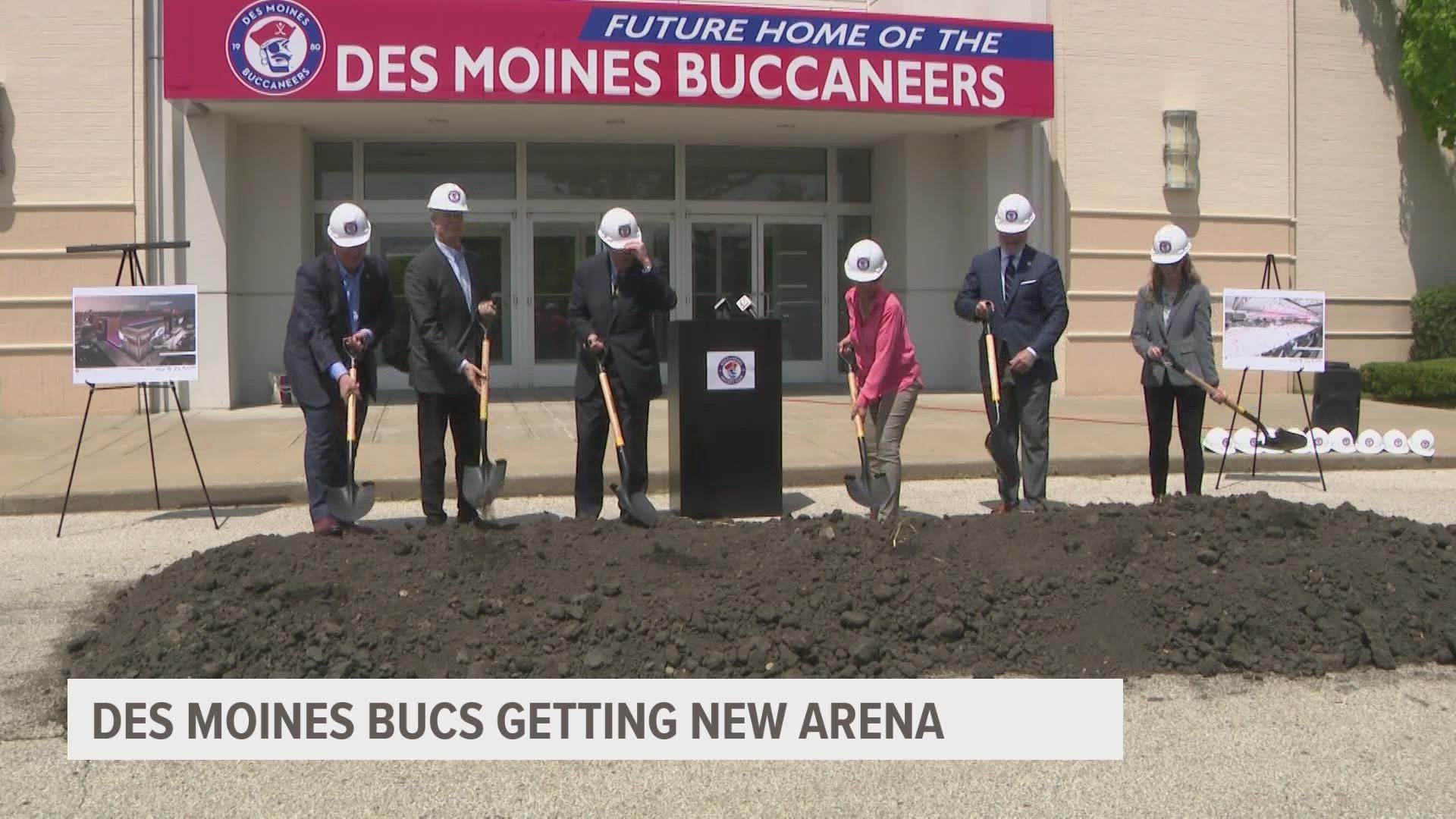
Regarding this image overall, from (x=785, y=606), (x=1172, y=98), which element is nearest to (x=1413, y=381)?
(x=1172, y=98)

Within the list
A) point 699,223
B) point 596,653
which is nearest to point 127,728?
point 596,653

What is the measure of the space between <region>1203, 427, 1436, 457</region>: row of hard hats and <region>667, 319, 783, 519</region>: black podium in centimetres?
479

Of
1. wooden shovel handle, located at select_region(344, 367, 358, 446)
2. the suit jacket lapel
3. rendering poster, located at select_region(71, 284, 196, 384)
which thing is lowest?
wooden shovel handle, located at select_region(344, 367, 358, 446)

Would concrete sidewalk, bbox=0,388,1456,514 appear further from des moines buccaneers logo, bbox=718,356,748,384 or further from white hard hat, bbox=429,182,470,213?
white hard hat, bbox=429,182,470,213

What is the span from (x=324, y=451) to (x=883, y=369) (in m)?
3.28

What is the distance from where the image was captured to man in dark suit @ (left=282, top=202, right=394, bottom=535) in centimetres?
768

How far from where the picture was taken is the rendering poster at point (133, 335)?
30.6 ft

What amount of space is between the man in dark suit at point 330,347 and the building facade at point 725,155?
7.65 m

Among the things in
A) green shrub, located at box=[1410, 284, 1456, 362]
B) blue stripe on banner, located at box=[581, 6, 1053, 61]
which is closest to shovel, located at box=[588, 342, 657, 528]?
blue stripe on banner, located at box=[581, 6, 1053, 61]

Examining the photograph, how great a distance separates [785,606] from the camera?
572 centimetres

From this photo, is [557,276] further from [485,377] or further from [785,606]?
[785,606]

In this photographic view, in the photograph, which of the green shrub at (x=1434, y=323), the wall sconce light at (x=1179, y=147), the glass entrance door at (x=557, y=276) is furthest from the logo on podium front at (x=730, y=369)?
the green shrub at (x=1434, y=323)

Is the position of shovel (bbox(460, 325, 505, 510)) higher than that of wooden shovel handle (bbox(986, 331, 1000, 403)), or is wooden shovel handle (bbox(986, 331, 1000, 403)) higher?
wooden shovel handle (bbox(986, 331, 1000, 403))

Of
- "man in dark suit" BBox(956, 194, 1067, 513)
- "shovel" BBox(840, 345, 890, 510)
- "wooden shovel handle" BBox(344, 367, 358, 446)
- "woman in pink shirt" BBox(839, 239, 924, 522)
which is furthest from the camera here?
"man in dark suit" BBox(956, 194, 1067, 513)
